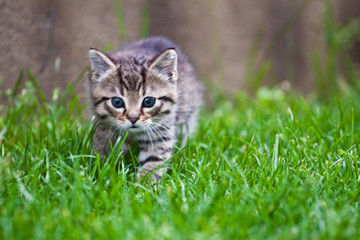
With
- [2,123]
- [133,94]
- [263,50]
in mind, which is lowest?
[2,123]

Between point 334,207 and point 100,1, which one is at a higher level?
point 100,1

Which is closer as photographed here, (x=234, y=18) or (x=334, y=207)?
(x=334, y=207)

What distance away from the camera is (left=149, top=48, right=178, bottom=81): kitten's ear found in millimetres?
3012

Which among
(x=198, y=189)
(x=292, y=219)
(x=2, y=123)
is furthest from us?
(x=2, y=123)

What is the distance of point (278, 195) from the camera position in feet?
7.23

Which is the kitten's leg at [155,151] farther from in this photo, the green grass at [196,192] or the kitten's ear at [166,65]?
the kitten's ear at [166,65]

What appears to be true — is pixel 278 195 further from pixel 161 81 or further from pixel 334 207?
pixel 161 81

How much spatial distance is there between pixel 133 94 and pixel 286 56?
11.9 ft

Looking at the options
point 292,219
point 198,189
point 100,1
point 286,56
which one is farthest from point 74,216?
point 286,56

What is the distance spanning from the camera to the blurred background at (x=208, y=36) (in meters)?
3.90

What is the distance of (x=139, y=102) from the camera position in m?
2.97

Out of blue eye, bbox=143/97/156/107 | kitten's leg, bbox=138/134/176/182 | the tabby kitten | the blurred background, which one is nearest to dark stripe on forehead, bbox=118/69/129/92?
the tabby kitten

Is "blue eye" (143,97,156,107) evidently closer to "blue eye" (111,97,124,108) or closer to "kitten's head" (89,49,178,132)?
"kitten's head" (89,49,178,132)

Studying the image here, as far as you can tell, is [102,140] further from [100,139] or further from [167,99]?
[167,99]
